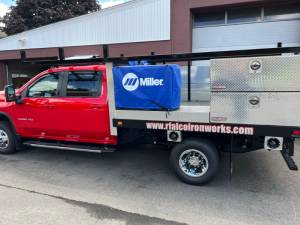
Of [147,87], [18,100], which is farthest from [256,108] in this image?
[18,100]

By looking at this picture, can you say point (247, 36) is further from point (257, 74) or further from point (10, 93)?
point (10, 93)

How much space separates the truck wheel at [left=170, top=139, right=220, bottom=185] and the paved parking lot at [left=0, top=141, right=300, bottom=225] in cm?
17

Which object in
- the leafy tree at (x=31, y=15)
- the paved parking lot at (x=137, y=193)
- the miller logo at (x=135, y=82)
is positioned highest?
the leafy tree at (x=31, y=15)

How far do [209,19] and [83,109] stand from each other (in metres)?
9.63

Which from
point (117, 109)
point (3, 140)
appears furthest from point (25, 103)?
point (117, 109)

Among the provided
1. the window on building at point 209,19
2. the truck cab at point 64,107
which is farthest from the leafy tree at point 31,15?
the truck cab at point 64,107

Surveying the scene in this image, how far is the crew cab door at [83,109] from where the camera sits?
15.6 ft

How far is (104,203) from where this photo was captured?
370 centimetres

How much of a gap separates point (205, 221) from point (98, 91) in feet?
9.62

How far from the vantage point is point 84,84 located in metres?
4.98

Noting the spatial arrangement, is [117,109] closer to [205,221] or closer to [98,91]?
[98,91]

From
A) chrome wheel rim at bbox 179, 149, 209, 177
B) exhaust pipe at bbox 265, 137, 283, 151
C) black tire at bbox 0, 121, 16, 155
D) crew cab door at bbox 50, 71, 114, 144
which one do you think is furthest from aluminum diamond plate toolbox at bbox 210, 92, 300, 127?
black tire at bbox 0, 121, 16, 155

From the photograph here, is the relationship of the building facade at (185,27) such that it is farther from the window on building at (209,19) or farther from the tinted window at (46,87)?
the tinted window at (46,87)

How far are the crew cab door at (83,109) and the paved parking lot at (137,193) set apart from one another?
2.30ft
